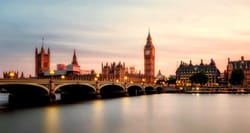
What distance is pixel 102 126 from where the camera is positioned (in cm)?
3966

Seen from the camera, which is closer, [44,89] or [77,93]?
[44,89]

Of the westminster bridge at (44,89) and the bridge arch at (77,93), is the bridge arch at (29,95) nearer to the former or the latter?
the westminster bridge at (44,89)

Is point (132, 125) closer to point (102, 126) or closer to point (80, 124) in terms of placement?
point (102, 126)

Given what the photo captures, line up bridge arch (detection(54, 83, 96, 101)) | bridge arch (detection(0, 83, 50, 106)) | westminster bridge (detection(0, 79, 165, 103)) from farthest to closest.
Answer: bridge arch (detection(54, 83, 96, 101)), bridge arch (detection(0, 83, 50, 106)), westminster bridge (detection(0, 79, 165, 103))

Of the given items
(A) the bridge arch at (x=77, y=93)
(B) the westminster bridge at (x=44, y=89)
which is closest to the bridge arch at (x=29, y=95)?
(B) the westminster bridge at (x=44, y=89)

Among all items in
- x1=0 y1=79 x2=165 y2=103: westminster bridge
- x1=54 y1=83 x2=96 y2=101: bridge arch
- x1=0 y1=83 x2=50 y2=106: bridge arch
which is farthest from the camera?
x1=54 y1=83 x2=96 y2=101: bridge arch

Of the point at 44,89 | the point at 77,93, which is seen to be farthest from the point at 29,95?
the point at 77,93

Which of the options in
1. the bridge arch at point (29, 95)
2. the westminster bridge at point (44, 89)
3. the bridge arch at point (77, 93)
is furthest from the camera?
the bridge arch at point (77, 93)

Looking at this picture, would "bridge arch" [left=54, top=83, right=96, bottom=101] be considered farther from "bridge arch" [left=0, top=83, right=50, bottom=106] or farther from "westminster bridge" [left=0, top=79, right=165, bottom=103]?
"bridge arch" [left=0, top=83, right=50, bottom=106]

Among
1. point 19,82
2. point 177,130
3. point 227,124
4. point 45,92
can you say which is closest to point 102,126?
point 177,130

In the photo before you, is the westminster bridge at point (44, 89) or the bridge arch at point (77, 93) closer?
the westminster bridge at point (44, 89)

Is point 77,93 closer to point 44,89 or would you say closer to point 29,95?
point 29,95

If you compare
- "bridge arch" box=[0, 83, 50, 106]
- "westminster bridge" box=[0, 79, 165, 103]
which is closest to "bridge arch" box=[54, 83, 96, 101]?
"westminster bridge" box=[0, 79, 165, 103]

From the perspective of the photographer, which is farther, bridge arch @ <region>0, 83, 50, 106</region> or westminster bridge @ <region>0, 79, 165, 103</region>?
bridge arch @ <region>0, 83, 50, 106</region>
